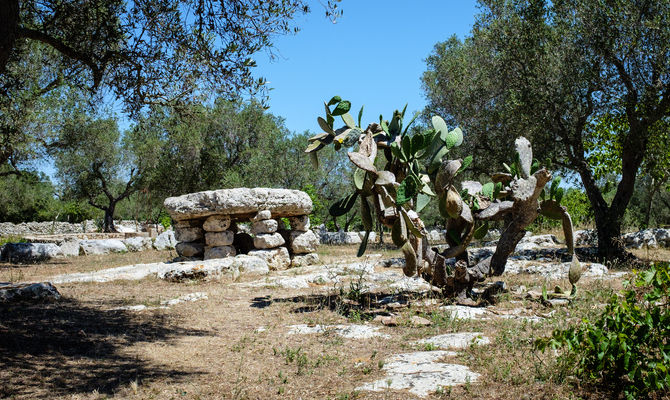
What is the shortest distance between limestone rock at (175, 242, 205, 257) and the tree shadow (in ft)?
19.7

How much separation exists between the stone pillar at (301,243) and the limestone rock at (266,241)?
604 mm

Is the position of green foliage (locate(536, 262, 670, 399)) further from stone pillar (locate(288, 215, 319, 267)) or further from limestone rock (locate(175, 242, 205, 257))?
limestone rock (locate(175, 242, 205, 257))

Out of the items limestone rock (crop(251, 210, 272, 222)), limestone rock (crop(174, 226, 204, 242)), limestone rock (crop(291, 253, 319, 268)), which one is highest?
limestone rock (crop(251, 210, 272, 222))

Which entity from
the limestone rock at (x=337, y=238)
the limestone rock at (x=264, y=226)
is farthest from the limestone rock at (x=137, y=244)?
the limestone rock at (x=337, y=238)

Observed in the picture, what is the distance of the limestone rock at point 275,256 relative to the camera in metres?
12.4

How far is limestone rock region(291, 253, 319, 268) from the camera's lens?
13227 millimetres

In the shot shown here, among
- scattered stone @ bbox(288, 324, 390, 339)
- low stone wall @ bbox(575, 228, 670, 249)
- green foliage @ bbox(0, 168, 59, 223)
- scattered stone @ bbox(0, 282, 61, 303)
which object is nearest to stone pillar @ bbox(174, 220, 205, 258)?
scattered stone @ bbox(0, 282, 61, 303)

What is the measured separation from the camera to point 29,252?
1617 centimetres

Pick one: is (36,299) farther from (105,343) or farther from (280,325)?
(280,325)

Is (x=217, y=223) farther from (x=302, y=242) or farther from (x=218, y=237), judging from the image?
(x=302, y=242)

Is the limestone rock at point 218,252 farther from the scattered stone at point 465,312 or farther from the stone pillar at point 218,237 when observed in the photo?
the scattered stone at point 465,312

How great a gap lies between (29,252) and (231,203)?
8312 mm

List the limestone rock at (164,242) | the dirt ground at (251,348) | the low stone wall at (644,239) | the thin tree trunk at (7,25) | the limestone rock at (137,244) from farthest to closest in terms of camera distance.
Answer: the limestone rock at (164,242)
the limestone rock at (137,244)
the low stone wall at (644,239)
the thin tree trunk at (7,25)
the dirt ground at (251,348)

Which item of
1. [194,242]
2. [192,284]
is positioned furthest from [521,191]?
[194,242]
